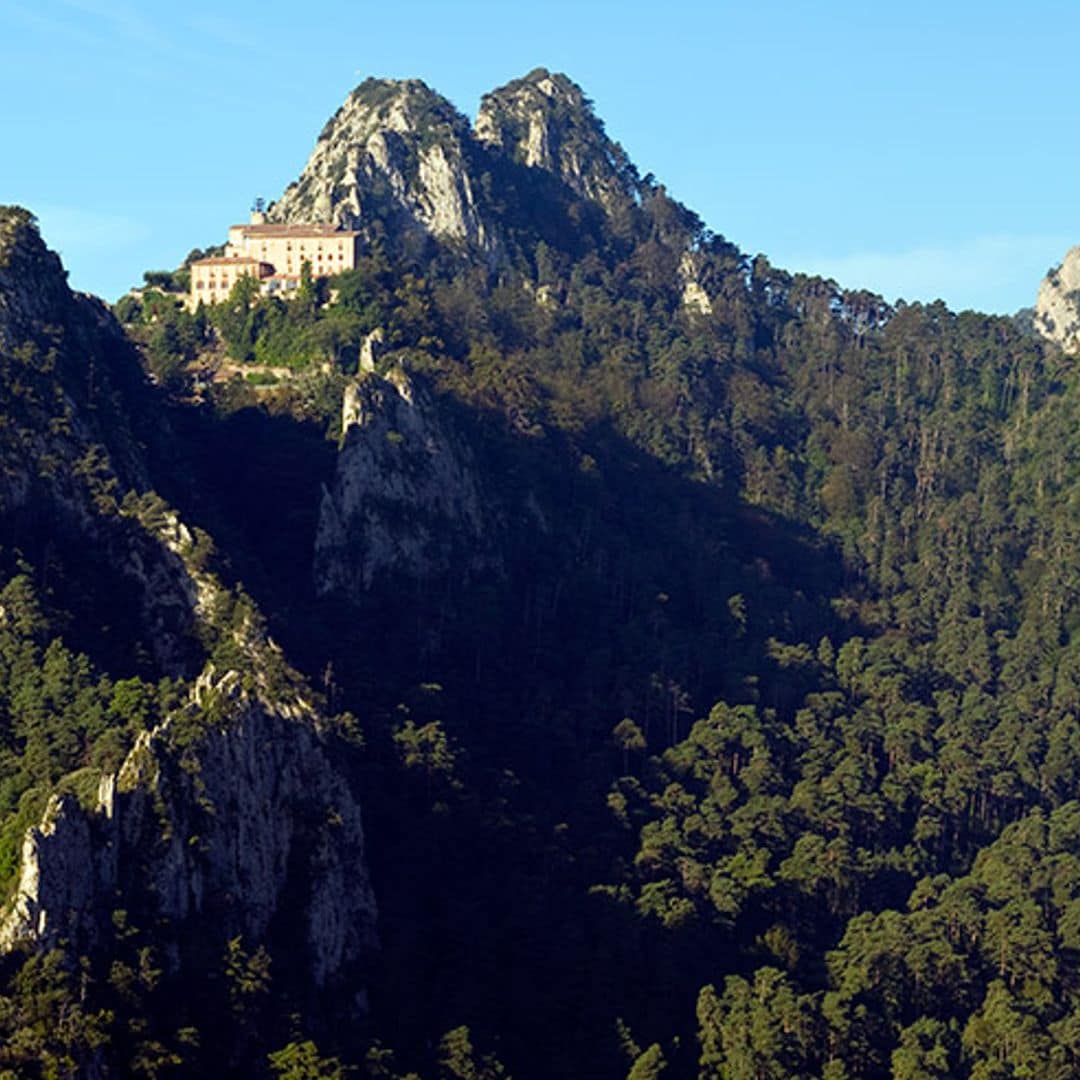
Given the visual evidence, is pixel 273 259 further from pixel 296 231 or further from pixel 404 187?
pixel 404 187

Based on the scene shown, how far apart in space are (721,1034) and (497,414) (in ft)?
182

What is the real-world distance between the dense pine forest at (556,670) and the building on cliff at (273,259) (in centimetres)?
212

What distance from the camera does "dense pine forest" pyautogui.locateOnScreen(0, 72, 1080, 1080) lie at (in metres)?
96.6

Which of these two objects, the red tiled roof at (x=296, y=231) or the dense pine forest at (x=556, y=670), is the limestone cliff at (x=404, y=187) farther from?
the red tiled roof at (x=296, y=231)

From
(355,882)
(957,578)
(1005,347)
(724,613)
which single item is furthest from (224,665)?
(1005,347)

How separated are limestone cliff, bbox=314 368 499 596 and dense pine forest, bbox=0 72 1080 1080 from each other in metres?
0.32

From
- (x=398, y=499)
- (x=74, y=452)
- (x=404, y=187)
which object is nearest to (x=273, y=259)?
(x=404, y=187)

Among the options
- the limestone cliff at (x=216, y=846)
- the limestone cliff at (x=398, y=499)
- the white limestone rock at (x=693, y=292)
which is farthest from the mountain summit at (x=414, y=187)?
the limestone cliff at (x=216, y=846)

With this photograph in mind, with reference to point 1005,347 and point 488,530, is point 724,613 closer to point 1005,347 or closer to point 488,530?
point 488,530

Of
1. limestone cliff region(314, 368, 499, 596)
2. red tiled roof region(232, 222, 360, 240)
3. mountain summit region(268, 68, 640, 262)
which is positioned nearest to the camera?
limestone cliff region(314, 368, 499, 596)

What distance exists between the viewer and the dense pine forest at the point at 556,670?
317ft

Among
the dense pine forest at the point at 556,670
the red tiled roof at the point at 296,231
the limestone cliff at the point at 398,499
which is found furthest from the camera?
the red tiled roof at the point at 296,231

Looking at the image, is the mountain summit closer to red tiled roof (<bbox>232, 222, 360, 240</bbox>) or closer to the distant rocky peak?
the distant rocky peak

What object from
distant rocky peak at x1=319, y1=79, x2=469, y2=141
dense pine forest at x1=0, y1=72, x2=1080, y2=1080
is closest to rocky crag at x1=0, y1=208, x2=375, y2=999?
dense pine forest at x1=0, y1=72, x2=1080, y2=1080
